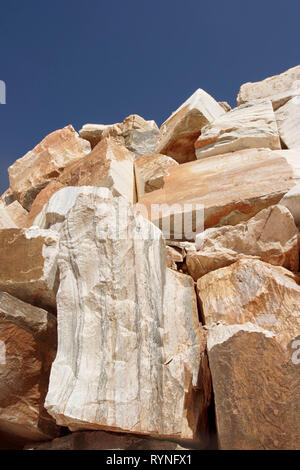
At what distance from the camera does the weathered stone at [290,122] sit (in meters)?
3.49

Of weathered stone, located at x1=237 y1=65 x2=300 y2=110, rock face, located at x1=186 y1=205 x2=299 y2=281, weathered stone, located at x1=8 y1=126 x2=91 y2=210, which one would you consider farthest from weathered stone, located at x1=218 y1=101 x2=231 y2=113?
rock face, located at x1=186 y1=205 x2=299 y2=281

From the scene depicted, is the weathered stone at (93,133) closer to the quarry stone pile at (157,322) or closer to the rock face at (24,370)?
the quarry stone pile at (157,322)

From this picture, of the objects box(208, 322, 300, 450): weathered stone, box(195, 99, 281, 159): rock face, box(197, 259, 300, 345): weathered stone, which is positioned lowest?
box(208, 322, 300, 450): weathered stone

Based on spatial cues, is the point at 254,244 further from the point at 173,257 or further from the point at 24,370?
the point at 24,370

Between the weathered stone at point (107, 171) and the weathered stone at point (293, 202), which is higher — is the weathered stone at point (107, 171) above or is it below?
above

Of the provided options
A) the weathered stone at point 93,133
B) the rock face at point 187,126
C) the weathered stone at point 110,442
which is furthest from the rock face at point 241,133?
the weathered stone at point 110,442

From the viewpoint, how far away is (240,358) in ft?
5.15

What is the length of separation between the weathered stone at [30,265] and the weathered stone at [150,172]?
4.39 ft

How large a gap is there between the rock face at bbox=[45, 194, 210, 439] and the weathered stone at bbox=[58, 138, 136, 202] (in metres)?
1.17

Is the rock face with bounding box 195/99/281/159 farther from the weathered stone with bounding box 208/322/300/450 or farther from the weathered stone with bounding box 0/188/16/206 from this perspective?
the weathered stone with bounding box 0/188/16/206

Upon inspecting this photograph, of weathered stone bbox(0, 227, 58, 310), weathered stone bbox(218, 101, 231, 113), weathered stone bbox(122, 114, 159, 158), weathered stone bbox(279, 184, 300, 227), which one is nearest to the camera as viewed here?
weathered stone bbox(0, 227, 58, 310)

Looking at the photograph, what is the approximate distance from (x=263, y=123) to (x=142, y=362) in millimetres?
2794

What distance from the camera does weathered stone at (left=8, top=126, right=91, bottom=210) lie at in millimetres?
4445
